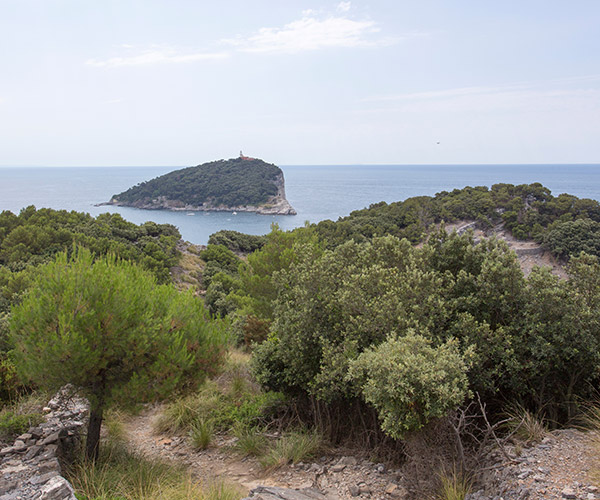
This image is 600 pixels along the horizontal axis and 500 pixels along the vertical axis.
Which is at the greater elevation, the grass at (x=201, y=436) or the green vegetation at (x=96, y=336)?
the green vegetation at (x=96, y=336)

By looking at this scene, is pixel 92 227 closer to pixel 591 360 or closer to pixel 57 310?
pixel 57 310

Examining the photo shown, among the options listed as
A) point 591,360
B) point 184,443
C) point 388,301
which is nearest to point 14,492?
point 184,443

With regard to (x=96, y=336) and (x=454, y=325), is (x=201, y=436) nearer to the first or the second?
(x=96, y=336)

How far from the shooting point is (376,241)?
7090 mm

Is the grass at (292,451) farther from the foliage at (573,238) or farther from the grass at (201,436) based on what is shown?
the foliage at (573,238)

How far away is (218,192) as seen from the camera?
368 feet

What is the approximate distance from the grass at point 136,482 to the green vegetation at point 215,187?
340 ft

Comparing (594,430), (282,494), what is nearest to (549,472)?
(594,430)

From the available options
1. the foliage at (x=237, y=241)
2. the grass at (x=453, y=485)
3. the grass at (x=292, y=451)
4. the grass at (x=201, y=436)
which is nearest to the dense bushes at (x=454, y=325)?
the grass at (x=453, y=485)

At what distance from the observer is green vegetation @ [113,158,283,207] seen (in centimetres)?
11050

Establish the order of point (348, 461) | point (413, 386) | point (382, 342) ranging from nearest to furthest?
point (413, 386) → point (382, 342) → point (348, 461)

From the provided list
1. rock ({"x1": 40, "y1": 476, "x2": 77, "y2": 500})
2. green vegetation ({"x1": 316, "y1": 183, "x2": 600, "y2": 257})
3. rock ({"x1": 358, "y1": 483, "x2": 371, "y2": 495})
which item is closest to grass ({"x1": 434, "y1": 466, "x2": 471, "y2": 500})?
rock ({"x1": 358, "y1": 483, "x2": 371, "y2": 495})

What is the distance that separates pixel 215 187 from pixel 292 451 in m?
112

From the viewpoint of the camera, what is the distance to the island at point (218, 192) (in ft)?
357
